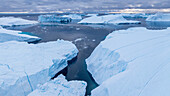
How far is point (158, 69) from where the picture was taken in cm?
361

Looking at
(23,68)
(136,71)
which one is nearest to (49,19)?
(23,68)

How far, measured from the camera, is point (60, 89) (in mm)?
4230

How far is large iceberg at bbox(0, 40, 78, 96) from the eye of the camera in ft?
13.8

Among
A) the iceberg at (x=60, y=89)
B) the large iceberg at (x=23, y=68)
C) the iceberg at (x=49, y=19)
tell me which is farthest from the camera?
the iceberg at (x=49, y=19)

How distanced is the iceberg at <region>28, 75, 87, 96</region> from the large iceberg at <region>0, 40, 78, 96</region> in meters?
0.69

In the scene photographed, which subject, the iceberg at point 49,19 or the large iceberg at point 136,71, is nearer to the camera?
the large iceberg at point 136,71

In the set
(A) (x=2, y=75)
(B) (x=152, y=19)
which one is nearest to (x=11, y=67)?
(A) (x=2, y=75)

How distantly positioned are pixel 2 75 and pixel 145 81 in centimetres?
465

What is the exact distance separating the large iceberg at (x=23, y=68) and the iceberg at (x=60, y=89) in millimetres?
690

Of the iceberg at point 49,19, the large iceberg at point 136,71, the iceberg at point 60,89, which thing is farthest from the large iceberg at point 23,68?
the iceberg at point 49,19

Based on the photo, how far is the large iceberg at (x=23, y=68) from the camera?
13.8ft

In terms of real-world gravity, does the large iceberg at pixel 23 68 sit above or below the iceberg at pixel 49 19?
below

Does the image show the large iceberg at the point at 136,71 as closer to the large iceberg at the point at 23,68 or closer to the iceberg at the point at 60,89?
the iceberg at the point at 60,89

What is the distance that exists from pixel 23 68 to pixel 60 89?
1.89 metres
